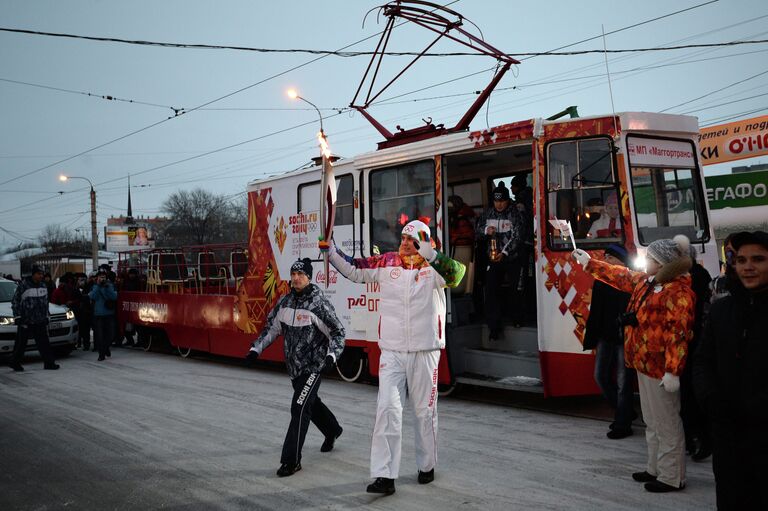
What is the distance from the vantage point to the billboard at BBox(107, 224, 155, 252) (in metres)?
55.6

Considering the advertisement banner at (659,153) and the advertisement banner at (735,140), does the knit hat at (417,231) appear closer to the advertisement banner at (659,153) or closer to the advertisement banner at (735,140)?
the advertisement banner at (659,153)

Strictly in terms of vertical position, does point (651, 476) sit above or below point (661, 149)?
below

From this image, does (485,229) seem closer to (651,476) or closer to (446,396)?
(446,396)

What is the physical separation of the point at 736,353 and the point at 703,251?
14.8 feet

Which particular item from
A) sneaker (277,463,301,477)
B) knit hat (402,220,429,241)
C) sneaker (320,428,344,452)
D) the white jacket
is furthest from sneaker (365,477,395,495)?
knit hat (402,220,429,241)

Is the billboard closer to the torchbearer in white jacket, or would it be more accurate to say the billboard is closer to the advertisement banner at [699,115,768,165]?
the advertisement banner at [699,115,768,165]

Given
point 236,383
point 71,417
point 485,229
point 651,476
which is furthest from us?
point 236,383

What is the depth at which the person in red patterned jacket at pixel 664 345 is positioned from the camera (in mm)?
4867

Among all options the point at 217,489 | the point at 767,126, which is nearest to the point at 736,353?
the point at 217,489

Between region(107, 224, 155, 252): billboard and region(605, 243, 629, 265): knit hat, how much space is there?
4446cm

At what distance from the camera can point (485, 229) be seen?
341 inches

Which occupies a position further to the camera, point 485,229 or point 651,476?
point 485,229

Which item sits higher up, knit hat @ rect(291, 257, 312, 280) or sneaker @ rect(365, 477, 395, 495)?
knit hat @ rect(291, 257, 312, 280)

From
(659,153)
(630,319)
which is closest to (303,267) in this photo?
(630,319)
